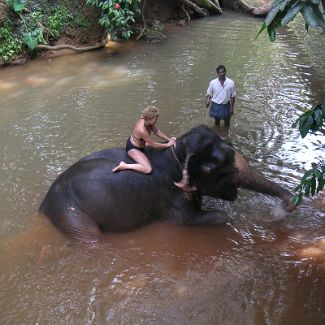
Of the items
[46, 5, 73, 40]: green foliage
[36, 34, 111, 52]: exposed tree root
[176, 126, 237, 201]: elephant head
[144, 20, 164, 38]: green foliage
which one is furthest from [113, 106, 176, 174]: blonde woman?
[144, 20, 164, 38]: green foliage

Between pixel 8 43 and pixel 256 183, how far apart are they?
878 centimetres

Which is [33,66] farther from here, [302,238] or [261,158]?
[302,238]

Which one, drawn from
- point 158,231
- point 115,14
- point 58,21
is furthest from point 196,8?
point 158,231

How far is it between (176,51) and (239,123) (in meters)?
5.43

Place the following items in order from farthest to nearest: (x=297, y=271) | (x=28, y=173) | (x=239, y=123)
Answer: (x=239, y=123) < (x=28, y=173) < (x=297, y=271)

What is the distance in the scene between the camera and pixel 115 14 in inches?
480

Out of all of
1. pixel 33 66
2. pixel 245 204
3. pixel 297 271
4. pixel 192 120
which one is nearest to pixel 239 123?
pixel 192 120

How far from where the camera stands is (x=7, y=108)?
29.3 ft

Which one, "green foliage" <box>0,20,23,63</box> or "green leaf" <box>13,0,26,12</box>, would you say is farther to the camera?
"green leaf" <box>13,0,26,12</box>

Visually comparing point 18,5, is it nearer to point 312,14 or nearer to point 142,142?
point 142,142

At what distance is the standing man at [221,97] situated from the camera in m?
7.27

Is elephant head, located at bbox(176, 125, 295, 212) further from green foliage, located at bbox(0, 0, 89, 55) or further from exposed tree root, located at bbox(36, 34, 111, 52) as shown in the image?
exposed tree root, located at bbox(36, 34, 111, 52)

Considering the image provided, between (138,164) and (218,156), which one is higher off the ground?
(218,156)

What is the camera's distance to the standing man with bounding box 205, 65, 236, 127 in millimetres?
7273
